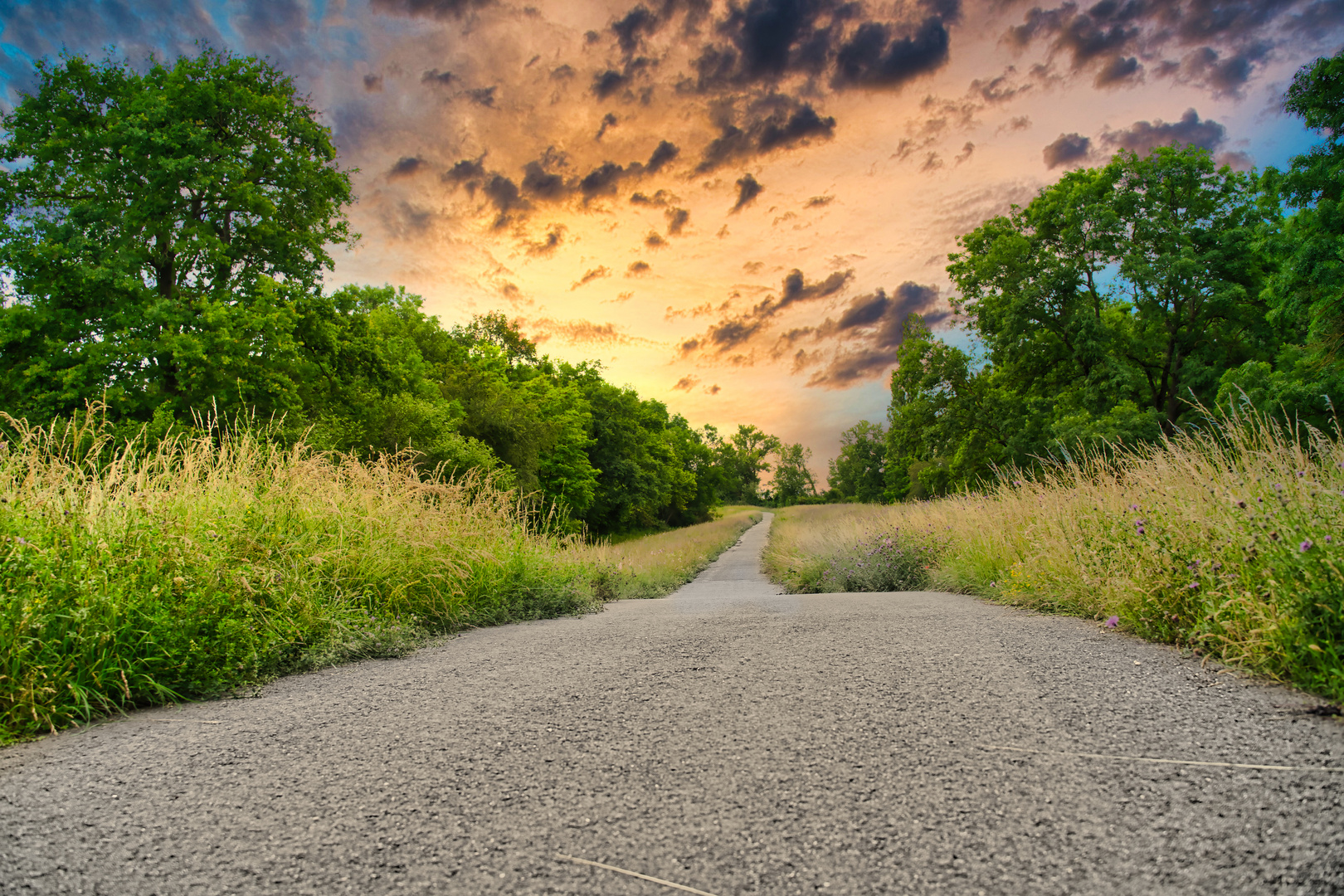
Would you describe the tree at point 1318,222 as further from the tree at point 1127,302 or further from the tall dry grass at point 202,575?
the tall dry grass at point 202,575

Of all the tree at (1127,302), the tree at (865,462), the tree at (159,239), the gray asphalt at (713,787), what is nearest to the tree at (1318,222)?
the tree at (1127,302)

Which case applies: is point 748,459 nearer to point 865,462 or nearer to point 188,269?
point 865,462

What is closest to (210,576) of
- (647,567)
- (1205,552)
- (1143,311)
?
(1205,552)

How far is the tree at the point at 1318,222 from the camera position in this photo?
13.8m

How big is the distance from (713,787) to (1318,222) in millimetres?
20563

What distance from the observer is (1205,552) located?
408cm

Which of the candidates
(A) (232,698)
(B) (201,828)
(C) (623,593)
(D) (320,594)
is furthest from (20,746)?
(C) (623,593)

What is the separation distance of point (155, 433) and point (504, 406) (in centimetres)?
1486

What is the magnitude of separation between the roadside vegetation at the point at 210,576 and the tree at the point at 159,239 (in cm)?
969

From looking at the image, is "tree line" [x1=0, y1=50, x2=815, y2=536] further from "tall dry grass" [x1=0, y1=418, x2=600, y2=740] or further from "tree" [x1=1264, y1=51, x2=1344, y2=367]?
"tree" [x1=1264, y1=51, x2=1344, y2=367]

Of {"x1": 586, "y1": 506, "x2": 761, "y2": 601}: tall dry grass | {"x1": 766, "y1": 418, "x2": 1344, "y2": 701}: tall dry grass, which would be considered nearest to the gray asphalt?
{"x1": 766, "y1": 418, "x2": 1344, "y2": 701}: tall dry grass

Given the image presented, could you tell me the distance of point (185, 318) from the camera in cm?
1402

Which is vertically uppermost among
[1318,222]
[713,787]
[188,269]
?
[188,269]

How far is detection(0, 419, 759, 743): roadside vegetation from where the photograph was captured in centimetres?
332
